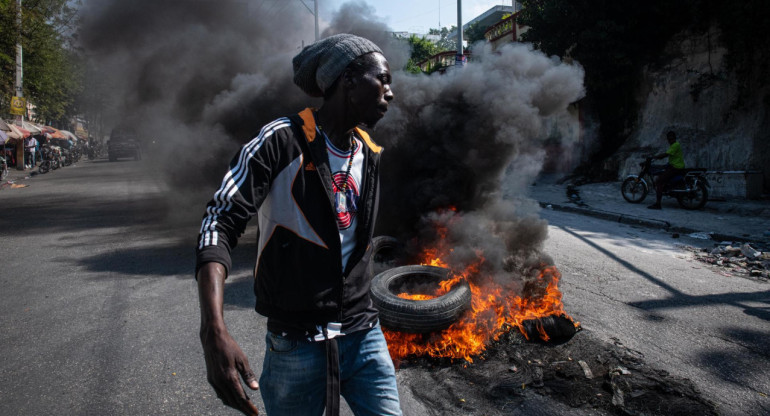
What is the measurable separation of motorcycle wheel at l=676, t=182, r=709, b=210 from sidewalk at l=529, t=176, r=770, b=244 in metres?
0.17

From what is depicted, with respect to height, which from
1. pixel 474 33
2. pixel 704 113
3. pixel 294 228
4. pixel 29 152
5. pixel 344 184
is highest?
pixel 474 33

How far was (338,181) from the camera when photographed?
60.6 inches

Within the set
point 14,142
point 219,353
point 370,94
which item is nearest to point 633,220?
point 370,94

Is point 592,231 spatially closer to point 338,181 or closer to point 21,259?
point 338,181

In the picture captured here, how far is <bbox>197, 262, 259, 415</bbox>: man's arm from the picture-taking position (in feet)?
3.77

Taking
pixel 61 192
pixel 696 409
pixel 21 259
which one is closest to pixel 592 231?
pixel 696 409

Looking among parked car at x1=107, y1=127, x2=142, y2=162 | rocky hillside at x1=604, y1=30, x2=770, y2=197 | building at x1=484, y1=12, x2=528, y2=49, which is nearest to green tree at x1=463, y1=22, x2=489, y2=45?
building at x1=484, y1=12, x2=528, y2=49

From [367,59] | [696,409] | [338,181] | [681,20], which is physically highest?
[681,20]

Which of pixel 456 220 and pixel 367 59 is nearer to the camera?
pixel 367 59

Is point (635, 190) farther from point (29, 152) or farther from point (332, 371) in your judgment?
point (29, 152)

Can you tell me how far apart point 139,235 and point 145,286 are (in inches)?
117

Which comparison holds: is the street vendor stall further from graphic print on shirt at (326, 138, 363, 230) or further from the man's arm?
the man's arm

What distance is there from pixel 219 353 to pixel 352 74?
3.19ft

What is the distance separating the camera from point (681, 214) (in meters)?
9.58
